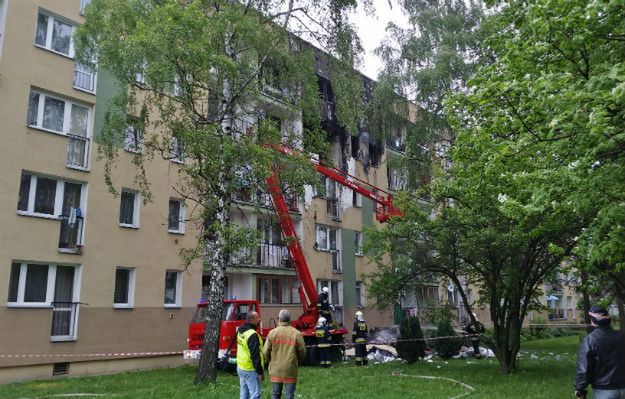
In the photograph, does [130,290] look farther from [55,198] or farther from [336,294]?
[336,294]

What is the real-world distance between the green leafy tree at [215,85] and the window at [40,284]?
191 inches

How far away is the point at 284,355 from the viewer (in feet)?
25.5

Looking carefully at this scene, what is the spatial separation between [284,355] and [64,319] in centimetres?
1168

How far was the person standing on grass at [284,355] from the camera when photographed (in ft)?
25.4

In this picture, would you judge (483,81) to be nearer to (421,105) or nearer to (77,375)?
(421,105)

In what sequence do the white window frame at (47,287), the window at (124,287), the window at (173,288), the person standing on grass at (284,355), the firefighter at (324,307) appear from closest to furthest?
the person standing on grass at (284,355) < the white window frame at (47,287) < the firefighter at (324,307) < the window at (124,287) < the window at (173,288)

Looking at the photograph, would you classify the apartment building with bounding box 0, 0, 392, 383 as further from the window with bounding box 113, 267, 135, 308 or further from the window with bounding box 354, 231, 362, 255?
the window with bounding box 354, 231, 362, 255

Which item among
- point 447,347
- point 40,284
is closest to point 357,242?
point 447,347

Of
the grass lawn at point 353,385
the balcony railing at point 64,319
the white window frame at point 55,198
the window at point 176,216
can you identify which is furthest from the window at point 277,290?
the white window frame at point 55,198

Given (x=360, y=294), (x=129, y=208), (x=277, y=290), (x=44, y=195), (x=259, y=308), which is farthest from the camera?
(x=360, y=294)

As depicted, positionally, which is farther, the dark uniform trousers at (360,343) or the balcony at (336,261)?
the balcony at (336,261)

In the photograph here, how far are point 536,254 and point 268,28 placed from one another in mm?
9328

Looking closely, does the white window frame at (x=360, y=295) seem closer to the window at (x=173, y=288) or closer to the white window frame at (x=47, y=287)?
the window at (x=173, y=288)

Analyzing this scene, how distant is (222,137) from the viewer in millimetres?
12523
